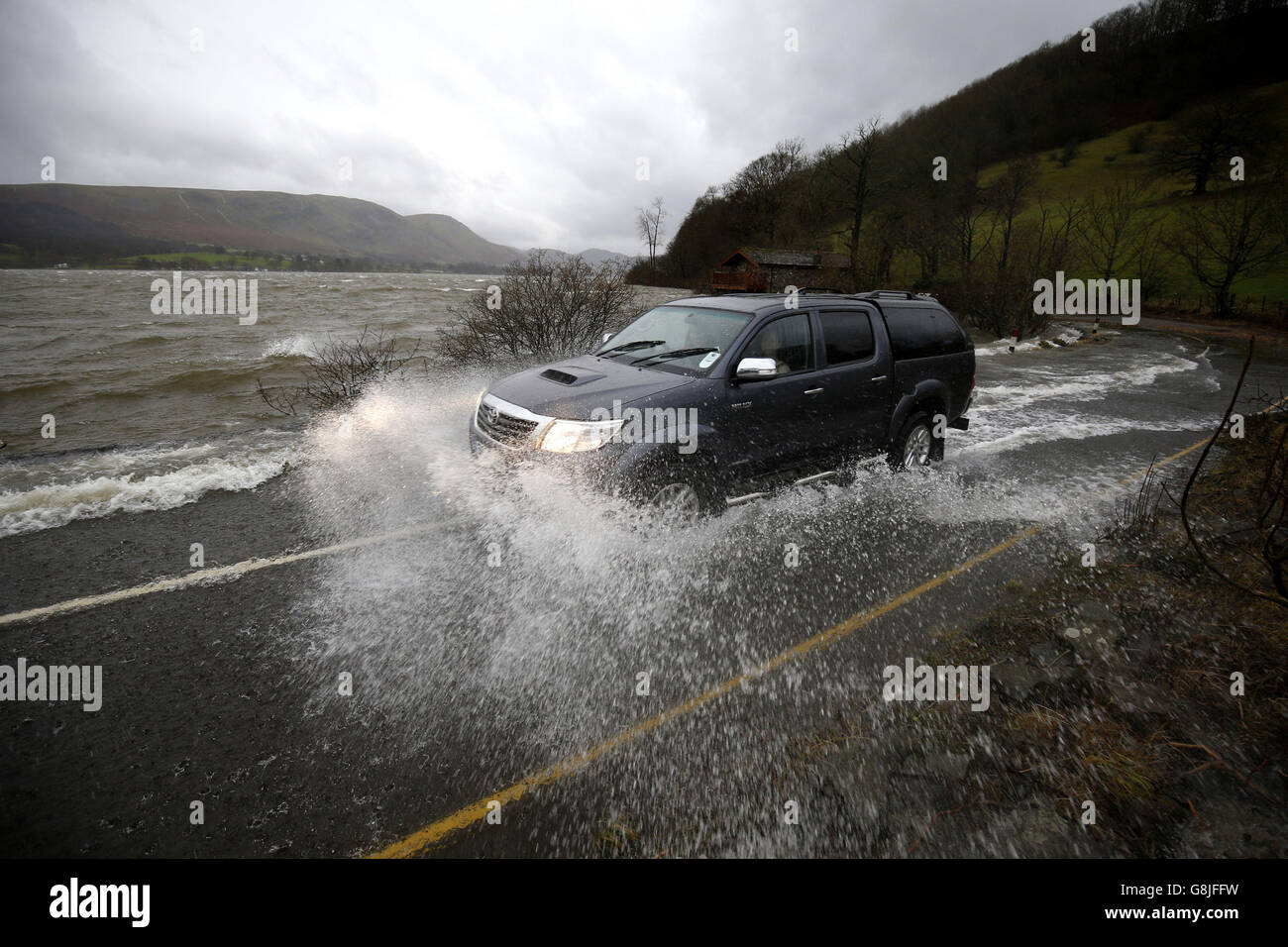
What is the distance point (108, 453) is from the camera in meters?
7.51

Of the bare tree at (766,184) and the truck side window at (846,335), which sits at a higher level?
the bare tree at (766,184)

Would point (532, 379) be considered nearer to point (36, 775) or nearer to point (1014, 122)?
point (36, 775)

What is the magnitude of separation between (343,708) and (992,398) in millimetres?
13065

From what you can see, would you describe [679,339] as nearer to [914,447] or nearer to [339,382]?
[914,447]

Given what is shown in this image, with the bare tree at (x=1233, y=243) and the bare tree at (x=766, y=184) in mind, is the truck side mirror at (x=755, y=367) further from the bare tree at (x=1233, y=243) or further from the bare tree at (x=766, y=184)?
the bare tree at (x=766, y=184)

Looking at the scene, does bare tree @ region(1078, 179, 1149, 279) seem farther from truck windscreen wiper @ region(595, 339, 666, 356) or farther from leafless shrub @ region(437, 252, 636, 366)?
truck windscreen wiper @ region(595, 339, 666, 356)

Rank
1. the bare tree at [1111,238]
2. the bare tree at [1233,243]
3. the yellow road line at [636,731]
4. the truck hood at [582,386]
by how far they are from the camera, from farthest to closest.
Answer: the bare tree at [1111,238], the bare tree at [1233,243], the truck hood at [582,386], the yellow road line at [636,731]

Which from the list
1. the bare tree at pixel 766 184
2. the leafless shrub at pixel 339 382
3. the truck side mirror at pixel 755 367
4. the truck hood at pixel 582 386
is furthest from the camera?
the bare tree at pixel 766 184

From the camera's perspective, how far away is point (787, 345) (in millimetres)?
5449

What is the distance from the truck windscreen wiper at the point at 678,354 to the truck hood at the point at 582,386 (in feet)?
0.53

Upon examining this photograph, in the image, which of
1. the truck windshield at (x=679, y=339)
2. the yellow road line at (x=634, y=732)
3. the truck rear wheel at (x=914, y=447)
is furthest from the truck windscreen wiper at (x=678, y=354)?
the truck rear wheel at (x=914, y=447)

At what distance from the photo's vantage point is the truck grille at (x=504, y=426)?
4680mm
